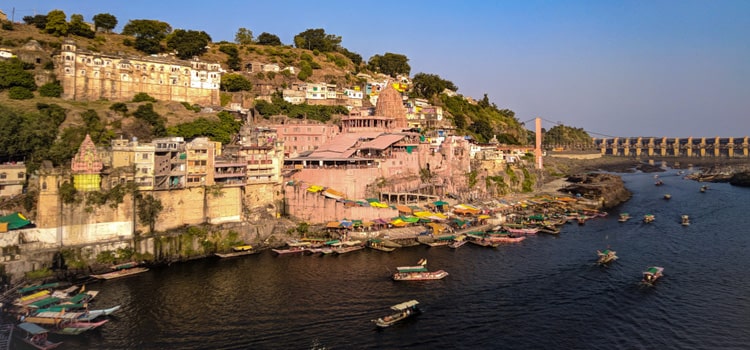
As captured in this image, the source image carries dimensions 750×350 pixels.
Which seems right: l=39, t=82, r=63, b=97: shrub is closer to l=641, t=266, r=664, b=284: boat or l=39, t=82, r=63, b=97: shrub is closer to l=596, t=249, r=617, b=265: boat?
l=596, t=249, r=617, b=265: boat

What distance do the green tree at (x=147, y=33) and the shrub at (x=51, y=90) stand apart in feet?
70.7

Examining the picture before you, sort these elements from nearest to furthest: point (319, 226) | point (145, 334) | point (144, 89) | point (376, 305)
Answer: point (145, 334)
point (376, 305)
point (319, 226)
point (144, 89)

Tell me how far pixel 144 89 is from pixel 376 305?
4499 cm

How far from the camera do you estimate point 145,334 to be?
976 inches

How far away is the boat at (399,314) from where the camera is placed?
2592 centimetres

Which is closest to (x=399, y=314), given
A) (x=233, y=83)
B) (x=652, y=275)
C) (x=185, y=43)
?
(x=652, y=275)

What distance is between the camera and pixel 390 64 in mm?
105625

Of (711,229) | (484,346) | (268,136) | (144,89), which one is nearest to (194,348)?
(484,346)

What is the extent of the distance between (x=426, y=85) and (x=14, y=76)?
230 feet

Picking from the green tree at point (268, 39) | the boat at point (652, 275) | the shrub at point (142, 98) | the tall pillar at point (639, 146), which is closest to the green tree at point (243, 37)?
the green tree at point (268, 39)

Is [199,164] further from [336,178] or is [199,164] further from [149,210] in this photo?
[336,178]

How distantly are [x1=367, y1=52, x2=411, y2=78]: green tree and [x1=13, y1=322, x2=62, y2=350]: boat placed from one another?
289 feet

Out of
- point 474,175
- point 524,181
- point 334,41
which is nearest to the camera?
point 474,175

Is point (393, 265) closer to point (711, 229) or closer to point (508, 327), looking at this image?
point (508, 327)
